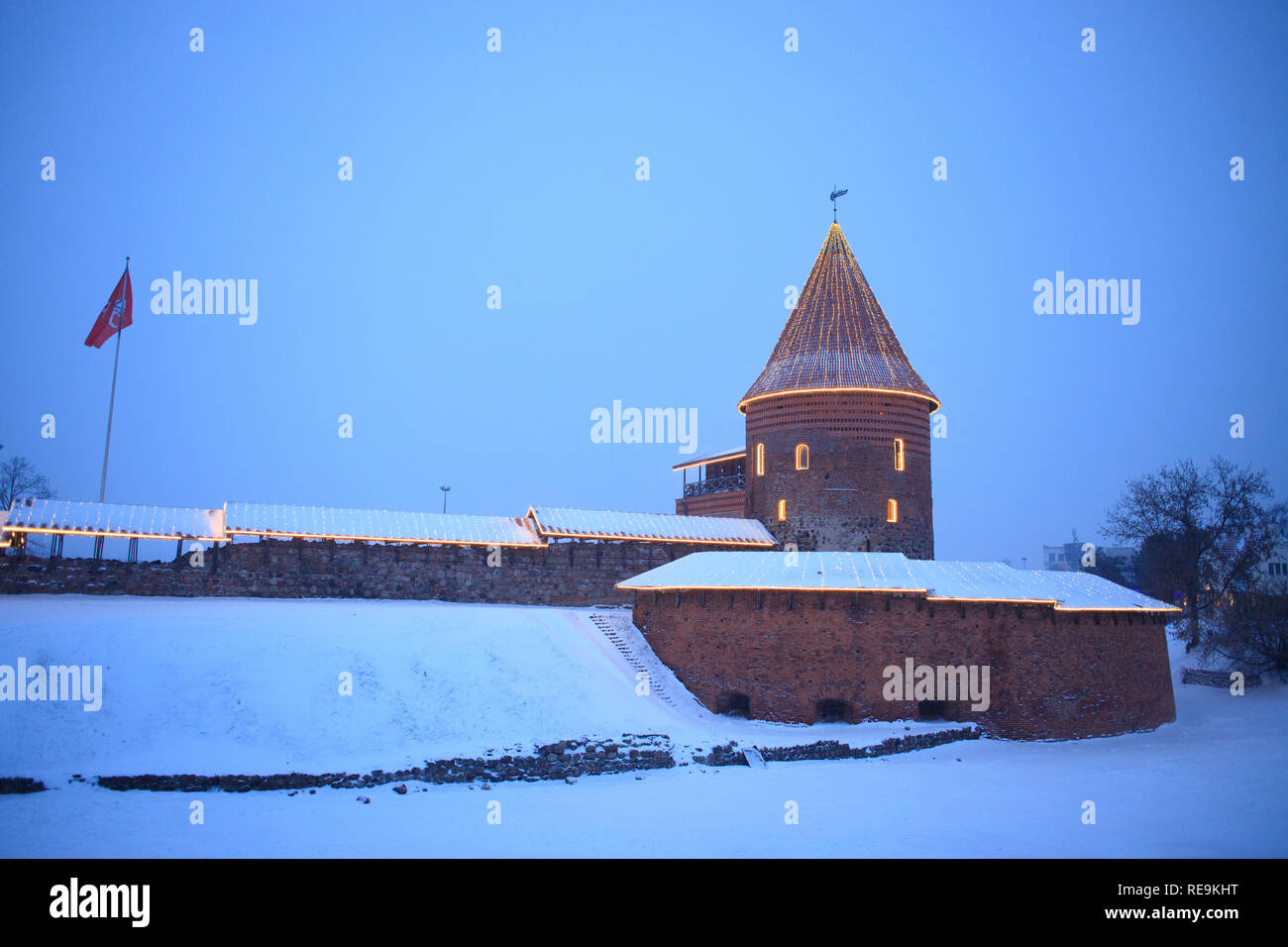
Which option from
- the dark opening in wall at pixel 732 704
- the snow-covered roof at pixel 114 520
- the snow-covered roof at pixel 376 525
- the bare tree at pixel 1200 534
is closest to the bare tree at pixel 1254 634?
the bare tree at pixel 1200 534

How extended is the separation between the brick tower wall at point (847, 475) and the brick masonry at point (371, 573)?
3.11 meters

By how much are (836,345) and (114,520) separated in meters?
21.5

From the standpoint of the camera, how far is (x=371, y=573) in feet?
82.7

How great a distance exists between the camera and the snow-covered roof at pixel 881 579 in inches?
858

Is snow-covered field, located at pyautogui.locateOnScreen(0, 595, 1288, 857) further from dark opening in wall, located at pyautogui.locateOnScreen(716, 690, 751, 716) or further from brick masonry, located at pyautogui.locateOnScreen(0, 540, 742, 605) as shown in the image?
brick masonry, located at pyautogui.locateOnScreen(0, 540, 742, 605)

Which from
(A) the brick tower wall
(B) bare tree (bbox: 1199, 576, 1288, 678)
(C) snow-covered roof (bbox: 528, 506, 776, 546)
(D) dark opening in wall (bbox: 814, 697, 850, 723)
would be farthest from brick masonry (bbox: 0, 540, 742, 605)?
(B) bare tree (bbox: 1199, 576, 1288, 678)

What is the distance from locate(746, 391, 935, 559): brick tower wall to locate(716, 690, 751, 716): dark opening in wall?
7979 millimetres

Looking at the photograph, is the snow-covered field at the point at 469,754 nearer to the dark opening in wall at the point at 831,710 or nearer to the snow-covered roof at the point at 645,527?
the dark opening in wall at the point at 831,710

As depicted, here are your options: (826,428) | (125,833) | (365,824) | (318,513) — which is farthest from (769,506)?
(125,833)

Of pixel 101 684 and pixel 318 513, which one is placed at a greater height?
pixel 318 513

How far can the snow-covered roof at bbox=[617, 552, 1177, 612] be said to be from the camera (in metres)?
21.8

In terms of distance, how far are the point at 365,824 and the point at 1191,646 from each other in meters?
35.6
